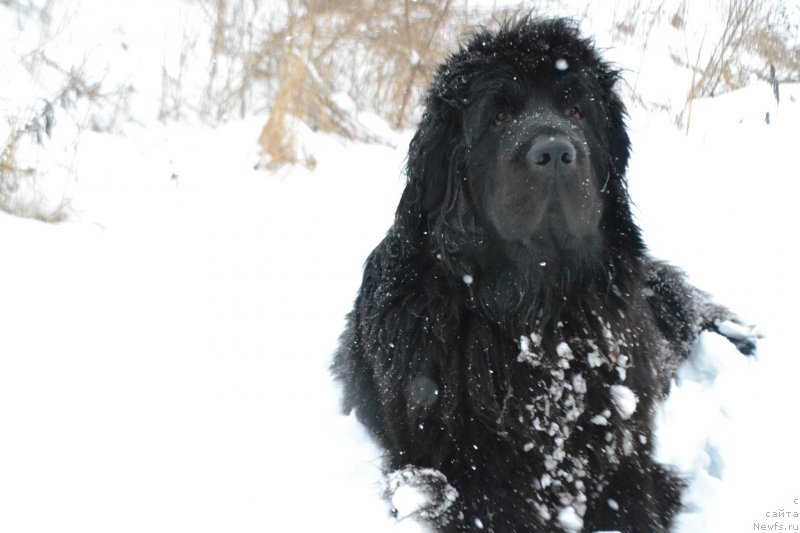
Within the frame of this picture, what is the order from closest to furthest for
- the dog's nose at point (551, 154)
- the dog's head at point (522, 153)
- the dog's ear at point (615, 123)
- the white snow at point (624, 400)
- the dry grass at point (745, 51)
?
1. the dog's nose at point (551, 154)
2. the dog's head at point (522, 153)
3. the white snow at point (624, 400)
4. the dog's ear at point (615, 123)
5. the dry grass at point (745, 51)

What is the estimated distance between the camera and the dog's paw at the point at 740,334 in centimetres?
327

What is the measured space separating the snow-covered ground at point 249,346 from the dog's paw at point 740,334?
8 centimetres

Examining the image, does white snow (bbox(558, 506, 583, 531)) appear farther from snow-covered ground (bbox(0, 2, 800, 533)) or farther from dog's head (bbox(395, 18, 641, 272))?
dog's head (bbox(395, 18, 641, 272))

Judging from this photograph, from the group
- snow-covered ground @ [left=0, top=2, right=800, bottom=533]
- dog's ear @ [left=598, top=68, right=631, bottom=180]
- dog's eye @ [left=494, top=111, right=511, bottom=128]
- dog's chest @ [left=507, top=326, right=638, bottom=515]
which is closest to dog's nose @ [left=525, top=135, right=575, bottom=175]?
dog's eye @ [left=494, top=111, right=511, bottom=128]

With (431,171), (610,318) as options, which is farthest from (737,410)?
(431,171)

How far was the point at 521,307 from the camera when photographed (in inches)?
95.9

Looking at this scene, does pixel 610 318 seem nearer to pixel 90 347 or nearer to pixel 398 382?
pixel 398 382

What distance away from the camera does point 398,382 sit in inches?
98.5

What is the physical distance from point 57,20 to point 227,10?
202cm

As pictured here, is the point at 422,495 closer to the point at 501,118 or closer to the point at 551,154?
the point at 551,154

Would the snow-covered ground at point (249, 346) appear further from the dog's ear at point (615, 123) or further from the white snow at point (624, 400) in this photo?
the dog's ear at point (615, 123)

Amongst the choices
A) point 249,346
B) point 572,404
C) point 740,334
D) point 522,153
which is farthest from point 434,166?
point 740,334

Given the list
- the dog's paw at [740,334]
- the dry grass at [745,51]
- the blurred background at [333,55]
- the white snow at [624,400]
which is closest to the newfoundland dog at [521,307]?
the white snow at [624,400]

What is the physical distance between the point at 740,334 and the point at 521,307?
157cm
